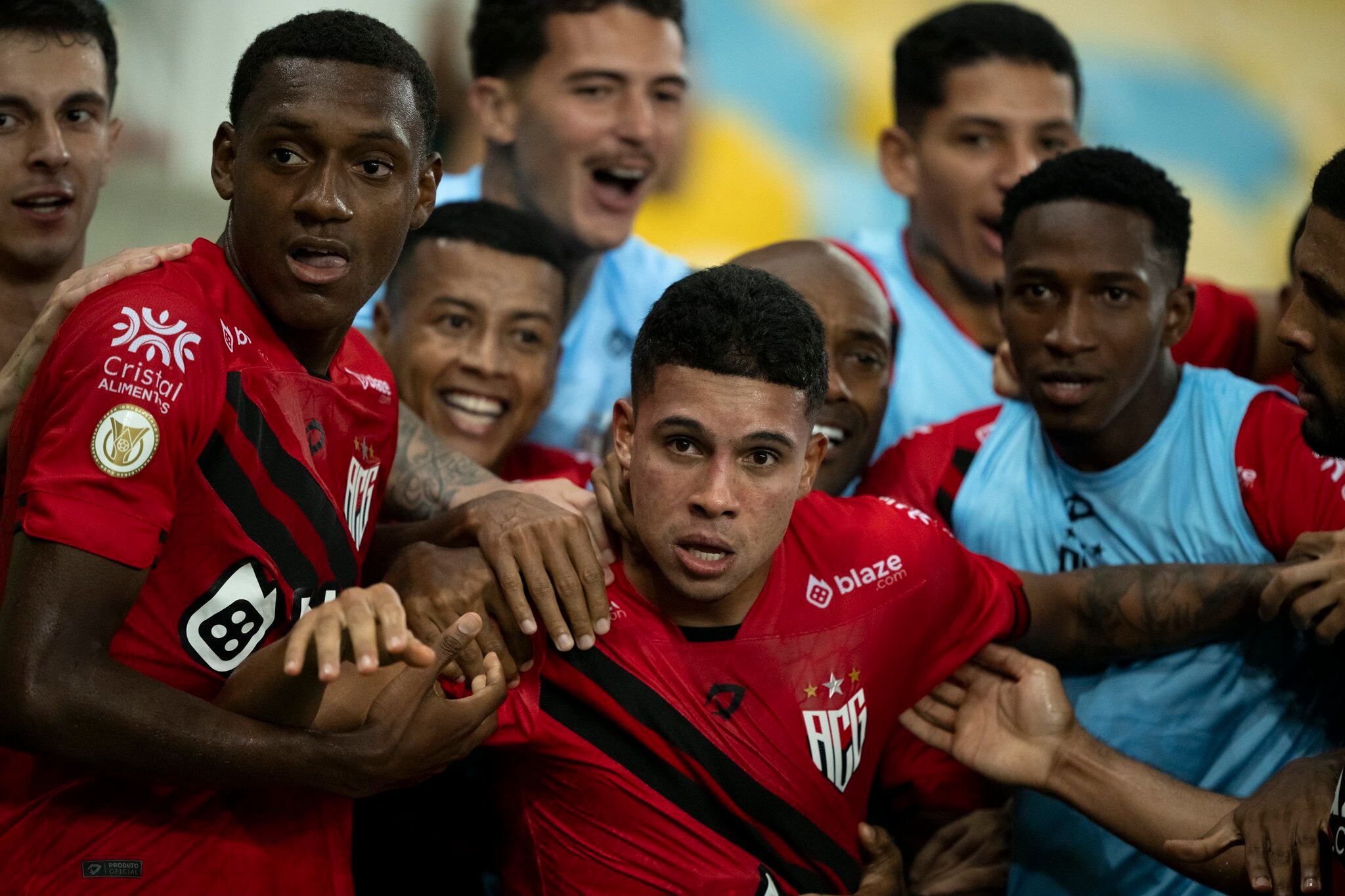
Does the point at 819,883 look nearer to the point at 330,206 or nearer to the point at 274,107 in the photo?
the point at 330,206

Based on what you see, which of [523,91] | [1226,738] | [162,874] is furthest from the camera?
[523,91]

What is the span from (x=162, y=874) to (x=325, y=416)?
77 cm

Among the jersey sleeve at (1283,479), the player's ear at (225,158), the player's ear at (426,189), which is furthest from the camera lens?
the jersey sleeve at (1283,479)

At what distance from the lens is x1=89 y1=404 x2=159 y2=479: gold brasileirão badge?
1.91 meters

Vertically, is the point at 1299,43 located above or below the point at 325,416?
above

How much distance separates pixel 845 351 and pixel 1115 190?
2.38ft

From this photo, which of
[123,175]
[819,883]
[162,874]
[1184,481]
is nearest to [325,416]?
[162,874]

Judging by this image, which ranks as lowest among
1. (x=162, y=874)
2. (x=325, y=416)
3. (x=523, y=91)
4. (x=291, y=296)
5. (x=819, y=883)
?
(x=162, y=874)

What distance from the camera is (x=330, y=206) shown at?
223cm

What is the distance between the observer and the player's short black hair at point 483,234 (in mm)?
3654

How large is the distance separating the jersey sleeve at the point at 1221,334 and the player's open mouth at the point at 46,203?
9.81 ft

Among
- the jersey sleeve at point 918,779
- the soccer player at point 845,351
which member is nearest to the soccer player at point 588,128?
the soccer player at point 845,351

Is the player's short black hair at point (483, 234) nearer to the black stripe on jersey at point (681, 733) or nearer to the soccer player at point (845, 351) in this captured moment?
the soccer player at point (845, 351)

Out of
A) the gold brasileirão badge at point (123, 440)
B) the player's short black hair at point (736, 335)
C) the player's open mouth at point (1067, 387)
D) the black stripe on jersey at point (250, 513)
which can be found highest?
the player's open mouth at point (1067, 387)
